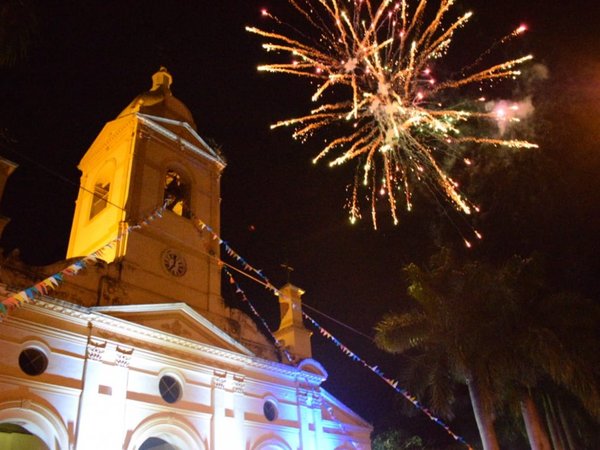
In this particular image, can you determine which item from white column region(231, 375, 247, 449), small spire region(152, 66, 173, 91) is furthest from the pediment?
small spire region(152, 66, 173, 91)

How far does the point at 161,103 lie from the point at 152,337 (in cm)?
1077

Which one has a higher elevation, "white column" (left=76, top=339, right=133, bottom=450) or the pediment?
the pediment

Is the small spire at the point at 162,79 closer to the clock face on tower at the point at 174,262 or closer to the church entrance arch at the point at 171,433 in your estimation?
the clock face on tower at the point at 174,262

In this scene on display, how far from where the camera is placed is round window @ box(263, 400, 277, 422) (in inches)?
815

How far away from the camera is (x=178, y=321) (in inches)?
747

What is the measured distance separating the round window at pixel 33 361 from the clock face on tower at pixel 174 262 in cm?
566

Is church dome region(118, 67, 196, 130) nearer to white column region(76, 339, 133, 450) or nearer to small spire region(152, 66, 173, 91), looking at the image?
small spire region(152, 66, 173, 91)

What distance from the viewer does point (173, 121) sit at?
23531mm

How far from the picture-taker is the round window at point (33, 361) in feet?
49.6

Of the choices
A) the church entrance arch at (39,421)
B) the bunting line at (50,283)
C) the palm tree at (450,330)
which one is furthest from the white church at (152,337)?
the palm tree at (450,330)

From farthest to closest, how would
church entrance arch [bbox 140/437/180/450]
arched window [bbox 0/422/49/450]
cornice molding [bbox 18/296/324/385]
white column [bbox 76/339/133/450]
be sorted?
church entrance arch [bbox 140/437/180/450] → arched window [bbox 0/422/49/450] → cornice molding [bbox 18/296/324/385] → white column [bbox 76/339/133/450]

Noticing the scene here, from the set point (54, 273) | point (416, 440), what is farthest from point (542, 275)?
point (54, 273)

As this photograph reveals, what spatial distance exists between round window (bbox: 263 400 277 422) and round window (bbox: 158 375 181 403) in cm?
383

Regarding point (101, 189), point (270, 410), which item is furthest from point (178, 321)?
point (101, 189)
